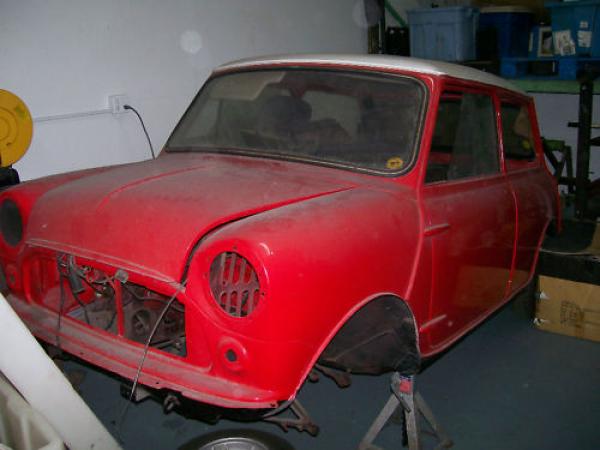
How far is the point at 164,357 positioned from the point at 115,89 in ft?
9.80

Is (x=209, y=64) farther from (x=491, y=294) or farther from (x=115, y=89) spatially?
(x=491, y=294)

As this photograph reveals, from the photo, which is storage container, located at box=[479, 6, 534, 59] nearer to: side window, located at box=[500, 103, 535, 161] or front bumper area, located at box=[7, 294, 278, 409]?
side window, located at box=[500, 103, 535, 161]

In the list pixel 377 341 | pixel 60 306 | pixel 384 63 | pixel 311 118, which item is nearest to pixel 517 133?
pixel 384 63

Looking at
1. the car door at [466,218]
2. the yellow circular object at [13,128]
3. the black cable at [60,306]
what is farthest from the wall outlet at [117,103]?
the car door at [466,218]

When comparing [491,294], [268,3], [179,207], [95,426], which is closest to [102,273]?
[179,207]

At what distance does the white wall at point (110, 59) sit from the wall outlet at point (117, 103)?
4cm

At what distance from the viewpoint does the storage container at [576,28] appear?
5688mm

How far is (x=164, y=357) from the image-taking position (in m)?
2.14

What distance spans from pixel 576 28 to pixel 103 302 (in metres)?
5.39

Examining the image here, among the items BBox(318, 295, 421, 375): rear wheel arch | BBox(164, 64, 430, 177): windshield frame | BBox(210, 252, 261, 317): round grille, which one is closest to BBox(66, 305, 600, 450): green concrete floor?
BBox(318, 295, 421, 375): rear wheel arch

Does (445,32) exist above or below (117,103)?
above

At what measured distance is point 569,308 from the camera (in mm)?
3855

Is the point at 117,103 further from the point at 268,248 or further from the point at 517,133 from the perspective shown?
the point at 268,248

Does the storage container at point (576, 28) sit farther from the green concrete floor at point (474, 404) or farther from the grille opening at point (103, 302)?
the grille opening at point (103, 302)
